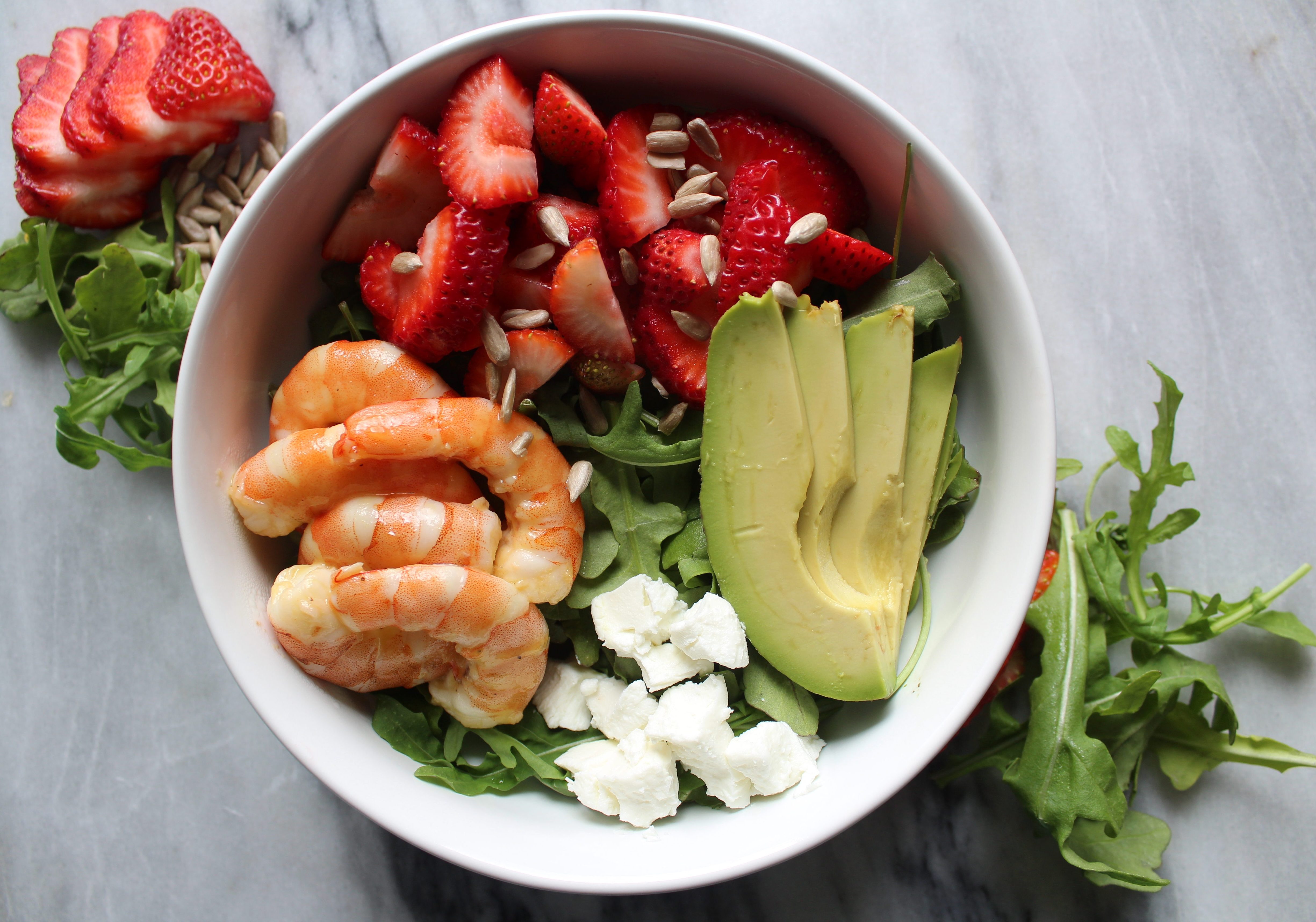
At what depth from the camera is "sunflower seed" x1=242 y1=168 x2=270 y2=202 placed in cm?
162

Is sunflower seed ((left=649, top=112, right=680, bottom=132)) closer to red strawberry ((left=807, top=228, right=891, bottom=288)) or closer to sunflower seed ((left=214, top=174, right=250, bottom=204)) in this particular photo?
red strawberry ((left=807, top=228, right=891, bottom=288))

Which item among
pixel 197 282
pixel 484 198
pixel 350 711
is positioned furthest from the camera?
pixel 197 282

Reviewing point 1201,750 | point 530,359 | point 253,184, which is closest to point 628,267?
point 530,359

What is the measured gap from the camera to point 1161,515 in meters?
1.64

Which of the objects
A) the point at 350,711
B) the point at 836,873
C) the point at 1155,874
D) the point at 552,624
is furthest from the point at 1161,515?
the point at 350,711

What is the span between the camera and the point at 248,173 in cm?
162

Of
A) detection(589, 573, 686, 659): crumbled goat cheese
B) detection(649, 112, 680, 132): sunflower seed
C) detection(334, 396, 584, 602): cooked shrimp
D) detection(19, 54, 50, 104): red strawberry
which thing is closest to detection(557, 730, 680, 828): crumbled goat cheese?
detection(589, 573, 686, 659): crumbled goat cheese

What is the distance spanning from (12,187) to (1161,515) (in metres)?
2.33

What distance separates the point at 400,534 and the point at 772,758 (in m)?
0.66

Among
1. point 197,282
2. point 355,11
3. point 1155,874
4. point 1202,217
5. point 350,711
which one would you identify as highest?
point 355,11

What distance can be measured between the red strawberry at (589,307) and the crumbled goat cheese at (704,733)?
0.54 meters

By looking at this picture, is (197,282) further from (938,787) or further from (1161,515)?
(1161,515)

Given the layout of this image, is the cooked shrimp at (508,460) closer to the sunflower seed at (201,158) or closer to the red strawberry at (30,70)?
the sunflower seed at (201,158)

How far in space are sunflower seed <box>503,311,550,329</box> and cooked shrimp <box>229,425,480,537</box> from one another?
0.80ft
